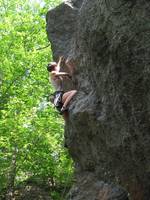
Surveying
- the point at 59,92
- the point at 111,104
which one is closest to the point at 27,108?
the point at 59,92

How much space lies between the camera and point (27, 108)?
899 inches

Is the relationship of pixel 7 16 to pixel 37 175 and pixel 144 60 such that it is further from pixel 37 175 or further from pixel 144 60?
pixel 144 60

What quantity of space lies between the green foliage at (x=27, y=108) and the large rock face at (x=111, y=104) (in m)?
7.80

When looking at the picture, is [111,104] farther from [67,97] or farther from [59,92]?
[59,92]

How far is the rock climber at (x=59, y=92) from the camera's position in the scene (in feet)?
41.8

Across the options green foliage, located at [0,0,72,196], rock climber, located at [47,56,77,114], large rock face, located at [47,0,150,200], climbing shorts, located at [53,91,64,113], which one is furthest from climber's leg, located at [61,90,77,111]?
green foliage, located at [0,0,72,196]

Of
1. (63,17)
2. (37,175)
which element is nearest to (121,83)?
(63,17)

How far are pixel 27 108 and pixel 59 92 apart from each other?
10.0 metres

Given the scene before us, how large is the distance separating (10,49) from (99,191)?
16802mm

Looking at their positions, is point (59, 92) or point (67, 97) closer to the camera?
point (67, 97)

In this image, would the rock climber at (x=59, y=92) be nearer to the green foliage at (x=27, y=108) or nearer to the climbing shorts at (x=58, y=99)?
the climbing shorts at (x=58, y=99)

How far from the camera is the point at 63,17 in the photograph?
16.2m

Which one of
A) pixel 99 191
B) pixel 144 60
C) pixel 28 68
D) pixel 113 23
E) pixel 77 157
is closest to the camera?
pixel 144 60

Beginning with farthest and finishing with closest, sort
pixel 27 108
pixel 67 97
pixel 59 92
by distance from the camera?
pixel 27 108, pixel 59 92, pixel 67 97
